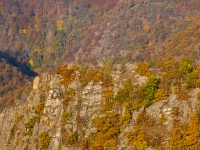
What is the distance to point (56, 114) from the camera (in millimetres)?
75625

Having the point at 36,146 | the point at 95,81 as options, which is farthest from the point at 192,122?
the point at 36,146

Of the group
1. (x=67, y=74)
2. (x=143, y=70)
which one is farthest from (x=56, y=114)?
(x=143, y=70)

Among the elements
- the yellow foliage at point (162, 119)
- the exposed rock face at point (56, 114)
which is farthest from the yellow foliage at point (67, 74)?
the yellow foliage at point (162, 119)

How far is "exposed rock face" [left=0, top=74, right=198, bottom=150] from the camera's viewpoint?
6219 centimetres

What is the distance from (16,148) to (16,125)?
638 centimetres

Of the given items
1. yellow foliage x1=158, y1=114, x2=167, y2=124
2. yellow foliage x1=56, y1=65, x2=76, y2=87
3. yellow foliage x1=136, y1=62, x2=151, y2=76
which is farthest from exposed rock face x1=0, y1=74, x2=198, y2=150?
yellow foliage x1=136, y1=62, x2=151, y2=76

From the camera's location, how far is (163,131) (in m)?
59.0

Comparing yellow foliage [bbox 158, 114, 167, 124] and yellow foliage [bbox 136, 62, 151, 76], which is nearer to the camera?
yellow foliage [bbox 158, 114, 167, 124]

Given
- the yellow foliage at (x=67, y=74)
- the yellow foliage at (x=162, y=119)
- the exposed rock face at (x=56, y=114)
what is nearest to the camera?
the yellow foliage at (x=162, y=119)

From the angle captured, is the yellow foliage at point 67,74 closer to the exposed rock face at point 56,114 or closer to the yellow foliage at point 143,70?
the exposed rock face at point 56,114

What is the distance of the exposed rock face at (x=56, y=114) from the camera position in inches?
2448

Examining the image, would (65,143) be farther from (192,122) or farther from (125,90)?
(192,122)

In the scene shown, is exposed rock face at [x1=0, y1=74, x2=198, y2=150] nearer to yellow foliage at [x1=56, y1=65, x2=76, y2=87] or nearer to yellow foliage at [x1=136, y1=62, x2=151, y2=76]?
yellow foliage at [x1=56, y1=65, x2=76, y2=87]

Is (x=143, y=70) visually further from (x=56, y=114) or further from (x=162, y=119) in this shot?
(x=56, y=114)
